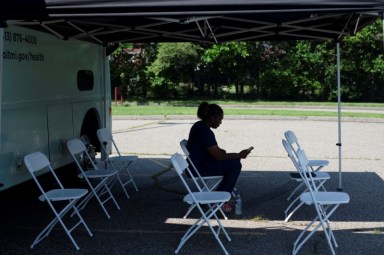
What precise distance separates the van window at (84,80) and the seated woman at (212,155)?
2002 mm

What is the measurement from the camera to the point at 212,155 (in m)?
6.04

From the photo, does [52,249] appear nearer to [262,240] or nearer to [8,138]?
[8,138]

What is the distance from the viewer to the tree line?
28.3m

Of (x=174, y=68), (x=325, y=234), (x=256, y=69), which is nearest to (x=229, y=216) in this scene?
(x=325, y=234)

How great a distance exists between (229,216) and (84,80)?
9.82 feet

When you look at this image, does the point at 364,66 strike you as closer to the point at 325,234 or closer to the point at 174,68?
the point at 174,68

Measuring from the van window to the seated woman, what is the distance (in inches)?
78.8

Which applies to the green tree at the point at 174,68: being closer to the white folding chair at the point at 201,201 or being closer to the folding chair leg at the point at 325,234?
the white folding chair at the point at 201,201

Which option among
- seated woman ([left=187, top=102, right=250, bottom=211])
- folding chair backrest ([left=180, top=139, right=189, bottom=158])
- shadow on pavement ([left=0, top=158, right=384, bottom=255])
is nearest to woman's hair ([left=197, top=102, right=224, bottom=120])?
seated woman ([left=187, top=102, right=250, bottom=211])

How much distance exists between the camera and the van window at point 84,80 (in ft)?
24.0

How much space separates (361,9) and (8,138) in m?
3.42

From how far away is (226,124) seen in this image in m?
17.1

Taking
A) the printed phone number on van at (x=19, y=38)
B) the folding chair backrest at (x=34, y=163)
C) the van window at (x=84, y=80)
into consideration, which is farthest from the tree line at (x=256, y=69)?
the folding chair backrest at (x=34, y=163)

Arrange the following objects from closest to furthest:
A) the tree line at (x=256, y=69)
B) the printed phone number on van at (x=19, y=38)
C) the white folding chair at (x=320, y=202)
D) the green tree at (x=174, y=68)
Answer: the white folding chair at (x=320, y=202)
the printed phone number on van at (x=19, y=38)
the green tree at (x=174, y=68)
the tree line at (x=256, y=69)
